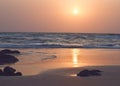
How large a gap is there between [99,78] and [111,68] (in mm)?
2607

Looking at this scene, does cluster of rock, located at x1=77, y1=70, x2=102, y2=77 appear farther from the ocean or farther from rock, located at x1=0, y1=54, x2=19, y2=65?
the ocean

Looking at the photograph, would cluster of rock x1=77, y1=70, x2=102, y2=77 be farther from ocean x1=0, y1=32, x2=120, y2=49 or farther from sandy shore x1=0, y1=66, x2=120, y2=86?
ocean x1=0, y1=32, x2=120, y2=49

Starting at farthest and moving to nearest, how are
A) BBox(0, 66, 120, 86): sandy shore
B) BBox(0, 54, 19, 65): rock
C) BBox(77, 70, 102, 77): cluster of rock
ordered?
BBox(0, 54, 19, 65): rock
BBox(77, 70, 102, 77): cluster of rock
BBox(0, 66, 120, 86): sandy shore

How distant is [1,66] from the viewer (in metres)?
13.0

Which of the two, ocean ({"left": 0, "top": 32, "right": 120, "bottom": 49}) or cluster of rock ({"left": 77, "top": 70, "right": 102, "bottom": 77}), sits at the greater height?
cluster of rock ({"left": 77, "top": 70, "right": 102, "bottom": 77})

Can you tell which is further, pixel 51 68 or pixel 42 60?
pixel 42 60

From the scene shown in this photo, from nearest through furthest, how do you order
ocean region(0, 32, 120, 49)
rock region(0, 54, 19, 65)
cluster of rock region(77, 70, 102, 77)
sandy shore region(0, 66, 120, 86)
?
sandy shore region(0, 66, 120, 86) < cluster of rock region(77, 70, 102, 77) < rock region(0, 54, 19, 65) < ocean region(0, 32, 120, 49)

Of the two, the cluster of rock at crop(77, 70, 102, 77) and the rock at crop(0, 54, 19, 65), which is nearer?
the cluster of rock at crop(77, 70, 102, 77)

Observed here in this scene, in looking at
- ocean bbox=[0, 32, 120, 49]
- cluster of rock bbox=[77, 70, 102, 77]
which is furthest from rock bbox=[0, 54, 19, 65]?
ocean bbox=[0, 32, 120, 49]

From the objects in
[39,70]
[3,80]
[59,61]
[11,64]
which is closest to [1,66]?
[11,64]

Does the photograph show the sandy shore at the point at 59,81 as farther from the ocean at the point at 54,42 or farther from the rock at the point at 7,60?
the ocean at the point at 54,42

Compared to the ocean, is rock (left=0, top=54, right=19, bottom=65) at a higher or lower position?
higher

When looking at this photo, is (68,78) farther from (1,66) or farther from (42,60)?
(42,60)

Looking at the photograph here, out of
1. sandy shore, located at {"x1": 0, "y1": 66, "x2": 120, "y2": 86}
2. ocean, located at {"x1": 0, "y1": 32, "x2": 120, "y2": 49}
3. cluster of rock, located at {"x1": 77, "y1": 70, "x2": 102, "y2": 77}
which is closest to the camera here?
sandy shore, located at {"x1": 0, "y1": 66, "x2": 120, "y2": 86}
